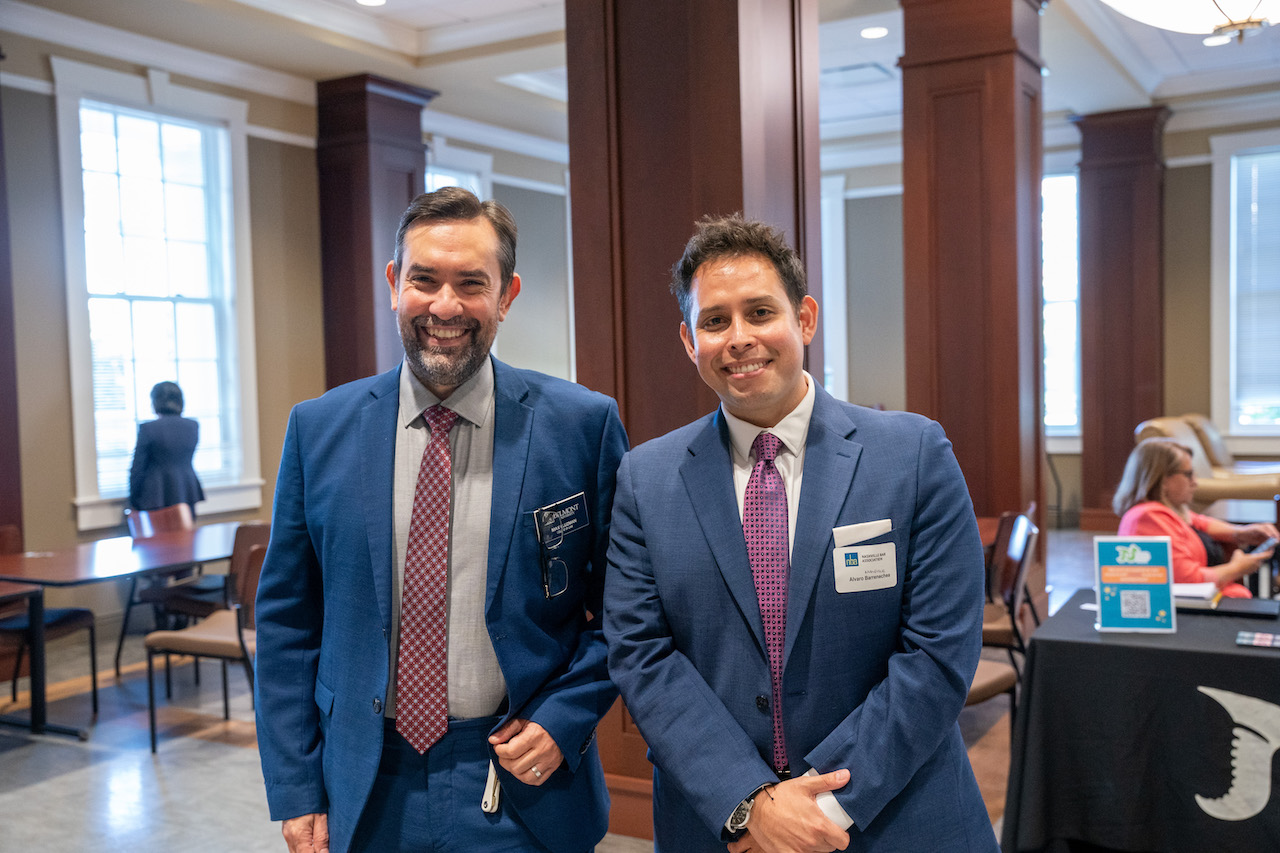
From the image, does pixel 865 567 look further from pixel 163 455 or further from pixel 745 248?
pixel 163 455

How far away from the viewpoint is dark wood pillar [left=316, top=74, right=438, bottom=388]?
817cm

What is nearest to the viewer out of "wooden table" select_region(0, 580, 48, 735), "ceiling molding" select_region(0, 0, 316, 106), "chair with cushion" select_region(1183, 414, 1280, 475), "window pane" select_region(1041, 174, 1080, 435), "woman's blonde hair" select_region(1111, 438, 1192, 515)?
"woman's blonde hair" select_region(1111, 438, 1192, 515)

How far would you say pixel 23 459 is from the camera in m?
6.53

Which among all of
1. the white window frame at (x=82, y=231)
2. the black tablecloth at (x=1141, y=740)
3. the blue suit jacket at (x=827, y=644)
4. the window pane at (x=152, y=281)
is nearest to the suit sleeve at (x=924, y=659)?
the blue suit jacket at (x=827, y=644)

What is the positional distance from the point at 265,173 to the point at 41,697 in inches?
180

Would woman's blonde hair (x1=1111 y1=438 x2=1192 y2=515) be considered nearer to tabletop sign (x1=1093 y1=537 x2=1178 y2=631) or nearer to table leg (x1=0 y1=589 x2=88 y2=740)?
tabletop sign (x1=1093 y1=537 x2=1178 y2=631)

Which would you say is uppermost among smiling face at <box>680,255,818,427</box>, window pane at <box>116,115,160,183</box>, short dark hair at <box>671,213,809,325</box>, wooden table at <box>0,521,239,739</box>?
window pane at <box>116,115,160,183</box>

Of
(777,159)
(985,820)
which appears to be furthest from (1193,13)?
(985,820)

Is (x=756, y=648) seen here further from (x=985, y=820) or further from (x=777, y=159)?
(x=777, y=159)

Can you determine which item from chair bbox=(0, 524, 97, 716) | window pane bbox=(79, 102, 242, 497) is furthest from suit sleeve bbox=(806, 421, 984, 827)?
window pane bbox=(79, 102, 242, 497)

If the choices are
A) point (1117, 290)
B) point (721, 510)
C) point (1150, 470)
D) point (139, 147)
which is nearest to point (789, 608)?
point (721, 510)

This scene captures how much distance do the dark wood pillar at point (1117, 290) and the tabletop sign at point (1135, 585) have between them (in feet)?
25.4

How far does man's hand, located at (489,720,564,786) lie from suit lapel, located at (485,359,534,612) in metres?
0.19

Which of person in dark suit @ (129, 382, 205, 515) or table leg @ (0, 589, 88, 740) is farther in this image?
person in dark suit @ (129, 382, 205, 515)
